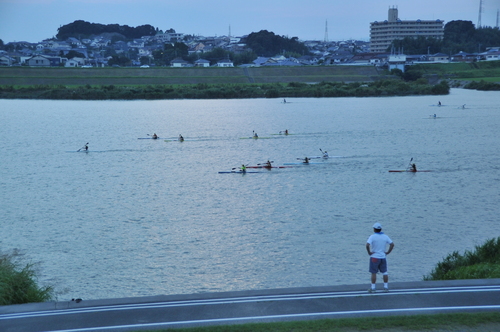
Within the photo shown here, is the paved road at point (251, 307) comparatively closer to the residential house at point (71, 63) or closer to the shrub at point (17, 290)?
the shrub at point (17, 290)

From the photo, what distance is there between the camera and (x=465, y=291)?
13109 mm

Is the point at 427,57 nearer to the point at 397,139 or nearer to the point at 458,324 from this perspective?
the point at 397,139

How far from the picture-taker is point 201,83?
4690 inches

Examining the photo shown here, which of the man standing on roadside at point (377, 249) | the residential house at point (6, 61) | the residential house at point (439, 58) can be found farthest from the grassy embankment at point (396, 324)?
the residential house at point (6, 61)

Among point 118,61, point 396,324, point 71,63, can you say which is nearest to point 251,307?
point 396,324

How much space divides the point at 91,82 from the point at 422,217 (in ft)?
343

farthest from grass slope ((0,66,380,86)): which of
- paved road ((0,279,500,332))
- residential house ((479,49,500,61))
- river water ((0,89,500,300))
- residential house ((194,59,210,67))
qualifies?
paved road ((0,279,500,332))

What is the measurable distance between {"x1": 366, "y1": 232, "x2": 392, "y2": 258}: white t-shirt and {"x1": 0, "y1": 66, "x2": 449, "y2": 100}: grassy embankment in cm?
9780

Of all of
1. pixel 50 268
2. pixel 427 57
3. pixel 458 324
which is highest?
pixel 427 57

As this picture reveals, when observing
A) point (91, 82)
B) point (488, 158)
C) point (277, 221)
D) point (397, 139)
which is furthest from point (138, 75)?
point (277, 221)

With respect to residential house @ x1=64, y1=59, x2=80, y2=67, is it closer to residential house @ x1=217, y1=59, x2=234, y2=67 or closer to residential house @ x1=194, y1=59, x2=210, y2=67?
residential house @ x1=194, y1=59, x2=210, y2=67

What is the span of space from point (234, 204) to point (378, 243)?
18.8 meters

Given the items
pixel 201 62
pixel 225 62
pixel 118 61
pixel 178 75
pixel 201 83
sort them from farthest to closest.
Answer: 1. pixel 118 61
2. pixel 225 62
3. pixel 201 62
4. pixel 178 75
5. pixel 201 83

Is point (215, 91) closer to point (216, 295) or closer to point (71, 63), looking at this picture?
point (71, 63)
